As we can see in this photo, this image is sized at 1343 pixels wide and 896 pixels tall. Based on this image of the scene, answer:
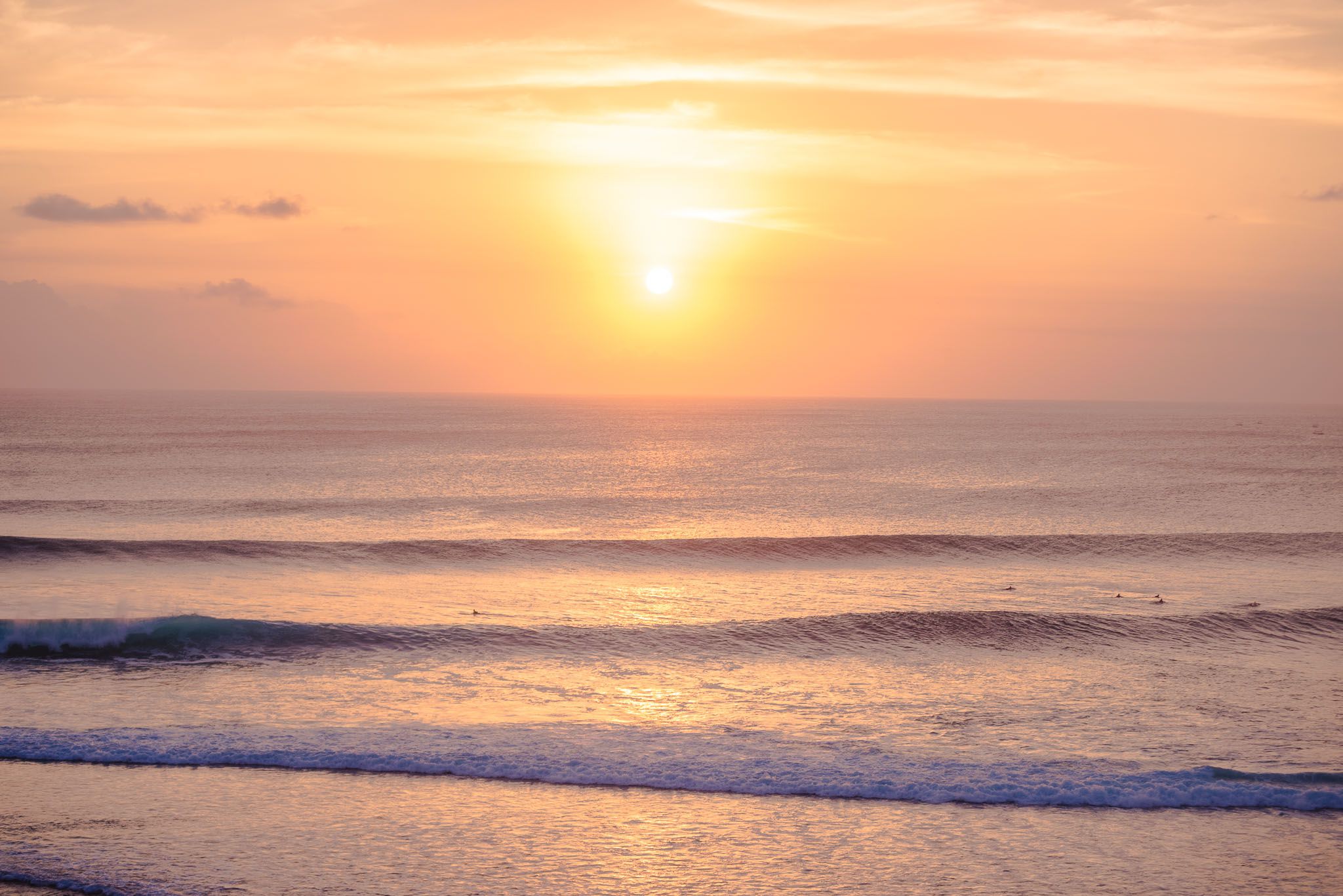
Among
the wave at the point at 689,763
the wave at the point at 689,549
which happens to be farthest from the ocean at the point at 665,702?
the wave at the point at 689,549

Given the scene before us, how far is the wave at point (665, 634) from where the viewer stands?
61.1 feet

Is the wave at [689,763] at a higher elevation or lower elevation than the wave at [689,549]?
lower

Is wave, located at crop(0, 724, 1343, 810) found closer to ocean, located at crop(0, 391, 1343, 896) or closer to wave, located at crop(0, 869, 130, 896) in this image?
ocean, located at crop(0, 391, 1343, 896)

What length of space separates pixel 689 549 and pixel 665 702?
1697 cm

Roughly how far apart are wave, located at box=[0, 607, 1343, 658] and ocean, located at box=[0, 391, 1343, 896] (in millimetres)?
99

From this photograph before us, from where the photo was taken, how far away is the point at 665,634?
19906 millimetres

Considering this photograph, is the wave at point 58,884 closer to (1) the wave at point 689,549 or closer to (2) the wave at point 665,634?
(2) the wave at point 665,634

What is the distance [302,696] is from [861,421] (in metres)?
162

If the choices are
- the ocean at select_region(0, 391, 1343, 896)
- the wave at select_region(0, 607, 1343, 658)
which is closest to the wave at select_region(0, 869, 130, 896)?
the ocean at select_region(0, 391, 1343, 896)

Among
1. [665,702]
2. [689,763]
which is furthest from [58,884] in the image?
[665,702]

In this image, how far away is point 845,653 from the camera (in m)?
18.5

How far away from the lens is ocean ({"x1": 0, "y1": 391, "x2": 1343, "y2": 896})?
9.66m

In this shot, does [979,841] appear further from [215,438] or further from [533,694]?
[215,438]

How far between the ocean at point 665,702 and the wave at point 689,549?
0.65ft
